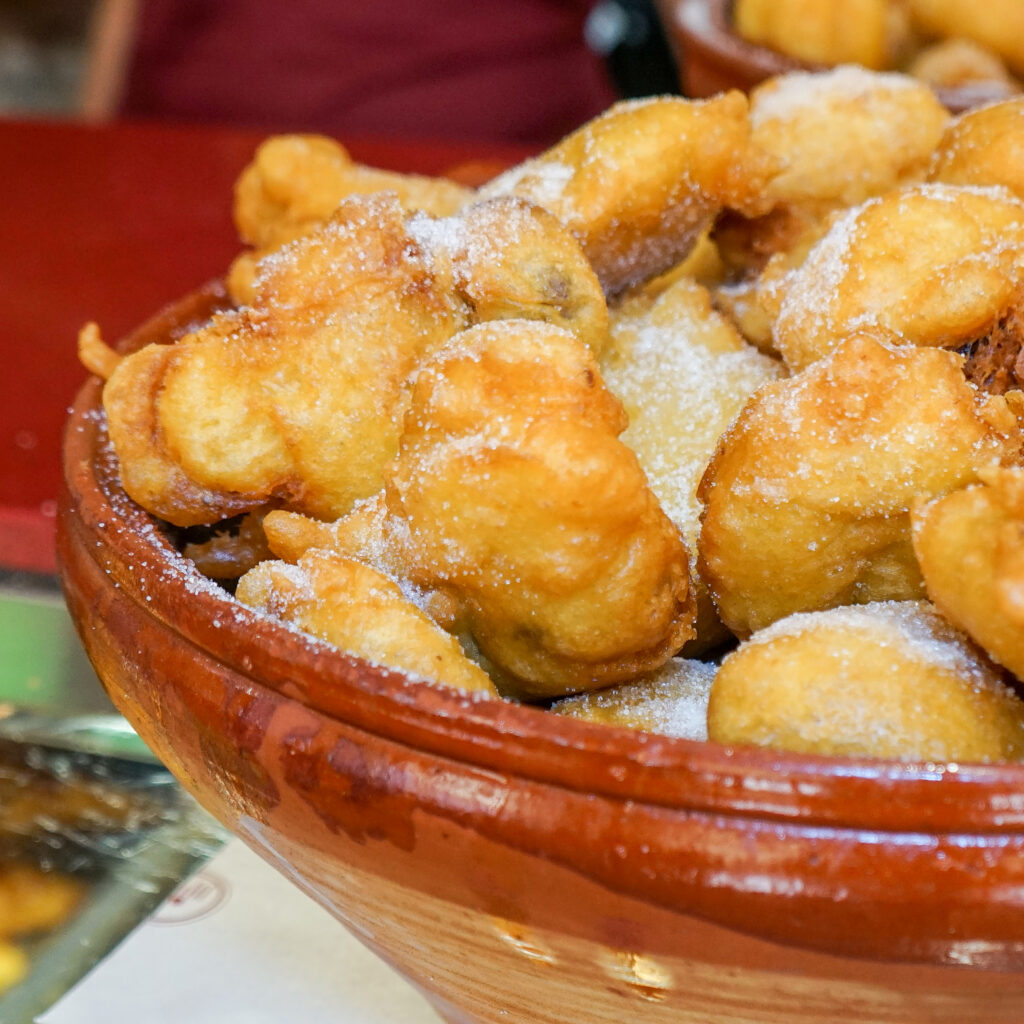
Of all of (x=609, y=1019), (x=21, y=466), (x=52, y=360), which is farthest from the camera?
(x=52, y=360)

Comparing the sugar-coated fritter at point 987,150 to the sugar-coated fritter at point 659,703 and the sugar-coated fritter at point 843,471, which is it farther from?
the sugar-coated fritter at point 659,703

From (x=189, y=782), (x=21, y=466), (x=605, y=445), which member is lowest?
(x=21, y=466)

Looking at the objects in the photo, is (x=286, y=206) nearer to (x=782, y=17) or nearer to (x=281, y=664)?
(x=281, y=664)

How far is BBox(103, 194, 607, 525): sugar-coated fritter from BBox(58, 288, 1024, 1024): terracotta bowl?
0.09 m

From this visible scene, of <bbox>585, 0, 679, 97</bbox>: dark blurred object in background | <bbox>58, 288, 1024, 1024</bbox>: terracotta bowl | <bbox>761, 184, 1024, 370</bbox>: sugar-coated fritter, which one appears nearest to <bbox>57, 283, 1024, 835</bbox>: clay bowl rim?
→ <bbox>58, 288, 1024, 1024</bbox>: terracotta bowl

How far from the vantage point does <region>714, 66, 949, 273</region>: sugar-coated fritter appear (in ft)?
2.36

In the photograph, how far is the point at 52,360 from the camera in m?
1.29

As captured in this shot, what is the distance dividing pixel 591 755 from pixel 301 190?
0.53 m

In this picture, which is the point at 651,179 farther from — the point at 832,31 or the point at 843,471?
the point at 832,31

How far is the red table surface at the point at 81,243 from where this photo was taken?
114 cm

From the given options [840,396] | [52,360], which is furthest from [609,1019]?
[52,360]

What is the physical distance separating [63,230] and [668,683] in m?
1.26

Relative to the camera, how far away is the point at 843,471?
51 cm

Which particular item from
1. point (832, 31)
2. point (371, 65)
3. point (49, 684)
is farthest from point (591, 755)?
point (371, 65)
